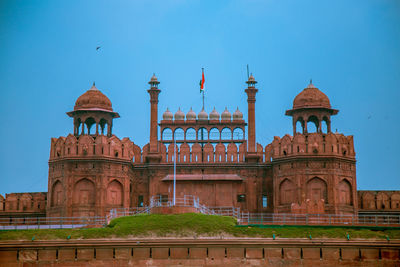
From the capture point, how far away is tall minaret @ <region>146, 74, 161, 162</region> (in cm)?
5412

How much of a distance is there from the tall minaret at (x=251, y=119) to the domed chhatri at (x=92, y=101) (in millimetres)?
11433

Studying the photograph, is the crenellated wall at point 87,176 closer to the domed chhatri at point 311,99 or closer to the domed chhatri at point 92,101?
the domed chhatri at point 92,101

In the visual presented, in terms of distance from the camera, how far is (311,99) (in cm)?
5375

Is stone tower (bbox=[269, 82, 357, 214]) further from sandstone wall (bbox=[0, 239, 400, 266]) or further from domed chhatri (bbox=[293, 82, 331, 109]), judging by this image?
sandstone wall (bbox=[0, 239, 400, 266])

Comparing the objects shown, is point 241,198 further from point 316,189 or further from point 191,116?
point 191,116

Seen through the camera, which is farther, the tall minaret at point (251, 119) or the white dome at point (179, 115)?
the white dome at point (179, 115)

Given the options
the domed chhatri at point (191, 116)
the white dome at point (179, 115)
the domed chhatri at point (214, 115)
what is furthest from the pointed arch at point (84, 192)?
the domed chhatri at point (214, 115)

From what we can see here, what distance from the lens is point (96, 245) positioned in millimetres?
40062

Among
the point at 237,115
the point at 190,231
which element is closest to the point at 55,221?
the point at 190,231

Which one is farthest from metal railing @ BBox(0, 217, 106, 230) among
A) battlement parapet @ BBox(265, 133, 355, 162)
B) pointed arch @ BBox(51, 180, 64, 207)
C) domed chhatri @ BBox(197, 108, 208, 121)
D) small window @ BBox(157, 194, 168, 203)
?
battlement parapet @ BBox(265, 133, 355, 162)

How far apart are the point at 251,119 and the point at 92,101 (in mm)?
13070

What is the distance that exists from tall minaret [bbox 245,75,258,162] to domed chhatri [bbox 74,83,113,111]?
1143 cm

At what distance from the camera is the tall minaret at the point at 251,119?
177 ft

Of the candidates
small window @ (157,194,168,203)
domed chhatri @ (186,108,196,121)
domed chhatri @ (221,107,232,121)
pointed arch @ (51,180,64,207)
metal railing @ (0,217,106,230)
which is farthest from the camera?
domed chhatri @ (186,108,196,121)
